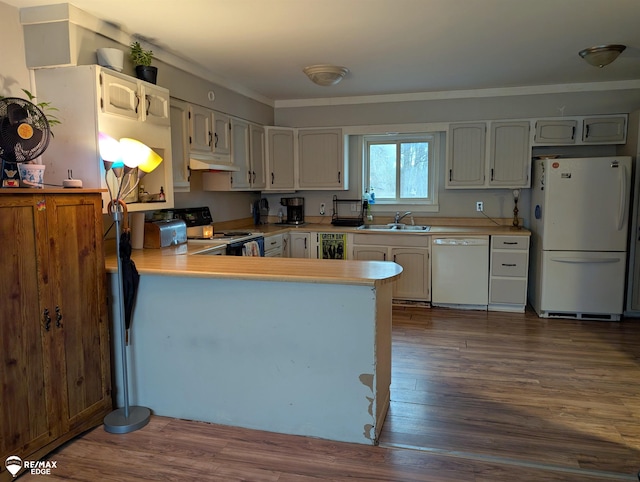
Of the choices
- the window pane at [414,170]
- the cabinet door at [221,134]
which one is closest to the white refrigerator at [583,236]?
the window pane at [414,170]

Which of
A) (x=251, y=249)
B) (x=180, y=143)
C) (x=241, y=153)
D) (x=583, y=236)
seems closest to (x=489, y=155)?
(x=583, y=236)

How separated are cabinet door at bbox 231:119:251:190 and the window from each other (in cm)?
156

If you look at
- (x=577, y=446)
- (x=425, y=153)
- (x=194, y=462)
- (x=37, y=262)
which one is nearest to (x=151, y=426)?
(x=194, y=462)

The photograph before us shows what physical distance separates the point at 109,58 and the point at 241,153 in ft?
6.47

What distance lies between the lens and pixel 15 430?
205 centimetres

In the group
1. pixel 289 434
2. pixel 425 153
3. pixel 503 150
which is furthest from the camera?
pixel 425 153

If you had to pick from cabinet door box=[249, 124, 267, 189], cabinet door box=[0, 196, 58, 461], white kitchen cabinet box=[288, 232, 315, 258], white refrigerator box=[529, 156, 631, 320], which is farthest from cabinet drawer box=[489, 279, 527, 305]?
cabinet door box=[0, 196, 58, 461]

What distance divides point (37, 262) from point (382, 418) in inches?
74.9

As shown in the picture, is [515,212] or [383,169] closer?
[515,212]

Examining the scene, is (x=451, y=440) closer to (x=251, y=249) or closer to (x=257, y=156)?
(x=251, y=249)

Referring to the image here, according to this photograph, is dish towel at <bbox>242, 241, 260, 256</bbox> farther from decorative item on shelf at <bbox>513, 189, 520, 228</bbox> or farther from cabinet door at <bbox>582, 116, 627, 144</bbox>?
cabinet door at <bbox>582, 116, 627, 144</bbox>

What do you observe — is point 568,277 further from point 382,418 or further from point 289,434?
point 289,434

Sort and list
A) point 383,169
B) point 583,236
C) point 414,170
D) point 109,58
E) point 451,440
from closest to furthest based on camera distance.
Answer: point 451,440
point 109,58
point 583,236
point 414,170
point 383,169

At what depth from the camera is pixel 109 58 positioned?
2.79 m
